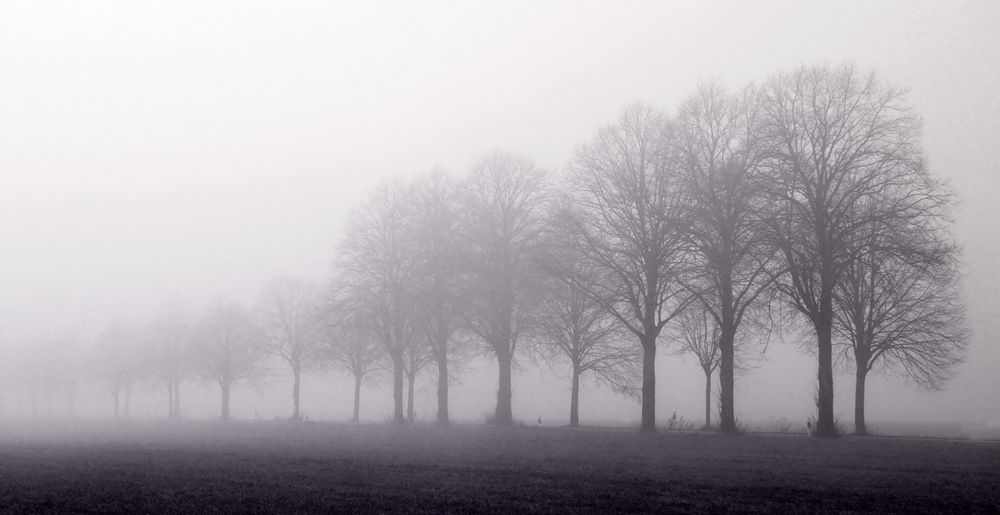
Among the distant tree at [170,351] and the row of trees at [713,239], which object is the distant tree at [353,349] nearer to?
the row of trees at [713,239]

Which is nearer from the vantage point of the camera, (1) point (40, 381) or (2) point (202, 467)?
(2) point (202, 467)

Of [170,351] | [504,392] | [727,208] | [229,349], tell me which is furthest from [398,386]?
[170,351]

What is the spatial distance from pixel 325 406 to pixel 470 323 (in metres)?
88.7

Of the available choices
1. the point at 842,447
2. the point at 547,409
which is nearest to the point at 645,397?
the point at 842,447

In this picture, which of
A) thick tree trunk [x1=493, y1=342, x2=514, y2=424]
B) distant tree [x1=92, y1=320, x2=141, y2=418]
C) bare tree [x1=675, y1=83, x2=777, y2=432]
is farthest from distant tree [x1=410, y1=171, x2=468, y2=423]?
distant tree [x1=92, y1=320, x2=141, y2=418]

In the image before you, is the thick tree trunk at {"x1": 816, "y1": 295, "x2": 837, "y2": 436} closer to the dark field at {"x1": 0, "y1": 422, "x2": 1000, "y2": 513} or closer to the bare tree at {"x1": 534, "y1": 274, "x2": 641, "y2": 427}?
the dark field at {"x1": 0, "y1": 422, "x2": 1000, "y2": 513}

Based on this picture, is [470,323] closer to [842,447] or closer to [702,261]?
[702,261]

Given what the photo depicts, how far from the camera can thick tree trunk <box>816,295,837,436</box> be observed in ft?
98.6

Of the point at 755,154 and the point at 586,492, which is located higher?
the point at 755,154

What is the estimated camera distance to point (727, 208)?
3206 centimetres

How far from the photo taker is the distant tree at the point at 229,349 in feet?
253

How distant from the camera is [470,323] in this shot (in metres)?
41.8

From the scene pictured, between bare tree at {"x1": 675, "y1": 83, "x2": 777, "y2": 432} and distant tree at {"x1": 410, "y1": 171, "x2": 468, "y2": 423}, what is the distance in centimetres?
1502

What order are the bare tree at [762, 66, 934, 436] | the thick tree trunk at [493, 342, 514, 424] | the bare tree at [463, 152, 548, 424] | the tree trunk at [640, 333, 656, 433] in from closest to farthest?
the bare tree at [762, 66, 934, 436] → the tree trunk at [640, 333, 656, 433] → the bare tree at [463, 152, 548, 424] → the thick tree trunk at [493, 342, 514, 424]
